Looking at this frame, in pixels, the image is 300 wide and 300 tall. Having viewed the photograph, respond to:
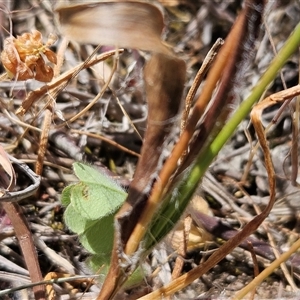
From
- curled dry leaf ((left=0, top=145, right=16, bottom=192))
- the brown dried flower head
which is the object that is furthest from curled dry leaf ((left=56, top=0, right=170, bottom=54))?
the brown dried flower head

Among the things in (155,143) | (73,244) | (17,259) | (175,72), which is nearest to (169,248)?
(73,244)

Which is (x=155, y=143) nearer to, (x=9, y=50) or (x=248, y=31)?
(x=248, y=31)

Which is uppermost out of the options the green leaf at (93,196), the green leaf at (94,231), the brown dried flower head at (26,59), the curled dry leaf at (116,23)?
the curled dry leaf at (116,23)

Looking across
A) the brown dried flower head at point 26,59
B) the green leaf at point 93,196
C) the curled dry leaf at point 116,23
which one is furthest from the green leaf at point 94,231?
the curled dry leaf at point 116,23

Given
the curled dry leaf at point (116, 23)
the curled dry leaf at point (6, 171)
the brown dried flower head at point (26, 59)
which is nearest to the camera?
the curled dry leaf at point (116, 23)

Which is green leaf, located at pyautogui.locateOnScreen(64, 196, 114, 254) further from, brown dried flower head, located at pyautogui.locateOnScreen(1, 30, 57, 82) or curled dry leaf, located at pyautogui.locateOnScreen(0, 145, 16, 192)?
brown dried flower head, located at pyautogui.locateOnScreen(1, 30, 57, 82)

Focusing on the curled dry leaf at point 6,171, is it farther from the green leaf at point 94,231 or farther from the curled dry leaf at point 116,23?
the curled dry leaf at point 116,23

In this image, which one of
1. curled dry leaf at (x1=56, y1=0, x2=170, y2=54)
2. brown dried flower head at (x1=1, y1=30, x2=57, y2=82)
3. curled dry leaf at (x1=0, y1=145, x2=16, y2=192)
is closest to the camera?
curled dry leaf at (x1=56, y1=0, x2=170, y2=54)
